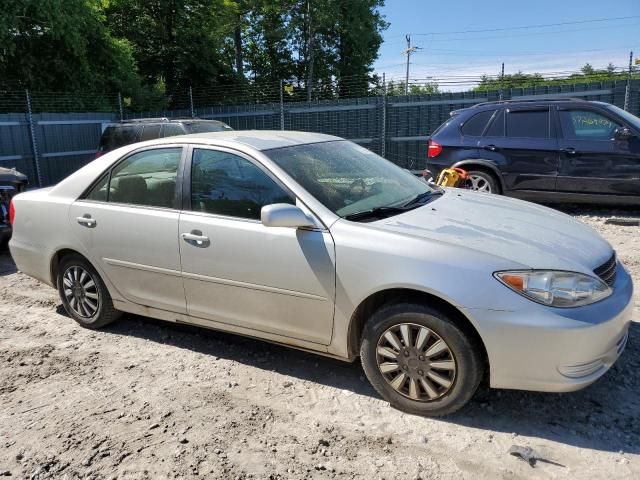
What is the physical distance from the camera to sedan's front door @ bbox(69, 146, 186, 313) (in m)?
3.93

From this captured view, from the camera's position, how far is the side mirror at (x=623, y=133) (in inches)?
308

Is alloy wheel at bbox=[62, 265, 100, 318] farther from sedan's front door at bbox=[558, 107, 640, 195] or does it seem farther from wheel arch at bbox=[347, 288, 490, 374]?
sedan's front door at bbox=[558, 107, 640, 195]

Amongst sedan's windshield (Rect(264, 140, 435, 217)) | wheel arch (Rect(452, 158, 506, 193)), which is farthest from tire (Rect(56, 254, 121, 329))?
wheel arch (Rect(452, 158, 506, 193))

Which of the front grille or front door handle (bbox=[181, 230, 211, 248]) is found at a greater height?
front door handle (bbox=[181, 230, 211, 248])

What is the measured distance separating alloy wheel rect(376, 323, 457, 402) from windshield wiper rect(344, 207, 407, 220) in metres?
0.72

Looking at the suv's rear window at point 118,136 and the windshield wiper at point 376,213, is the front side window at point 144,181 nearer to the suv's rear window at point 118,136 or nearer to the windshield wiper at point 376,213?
the windshield wiper at point 376,213

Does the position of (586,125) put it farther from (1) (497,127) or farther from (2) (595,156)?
(1) (497,127)

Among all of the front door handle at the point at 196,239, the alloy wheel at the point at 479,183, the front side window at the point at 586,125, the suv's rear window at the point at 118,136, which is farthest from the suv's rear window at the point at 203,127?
the front door handle at the point at 196,239

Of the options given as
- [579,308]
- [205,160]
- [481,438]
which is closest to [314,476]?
[481,438]

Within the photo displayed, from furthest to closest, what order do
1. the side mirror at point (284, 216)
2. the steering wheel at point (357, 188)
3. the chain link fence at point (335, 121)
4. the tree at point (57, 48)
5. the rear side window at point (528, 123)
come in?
the tree at point (57, 48) → the chain link fence at point (335, 121) → the rear side window at point (528, 123) → the steering wheel at point (357, 188) → the side mirror at point (284, 216)

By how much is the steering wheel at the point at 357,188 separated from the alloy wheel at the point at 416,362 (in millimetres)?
995

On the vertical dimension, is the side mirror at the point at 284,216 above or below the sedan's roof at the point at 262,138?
below

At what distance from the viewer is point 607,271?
10.4ft

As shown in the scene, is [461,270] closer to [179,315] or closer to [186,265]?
[186,265]
